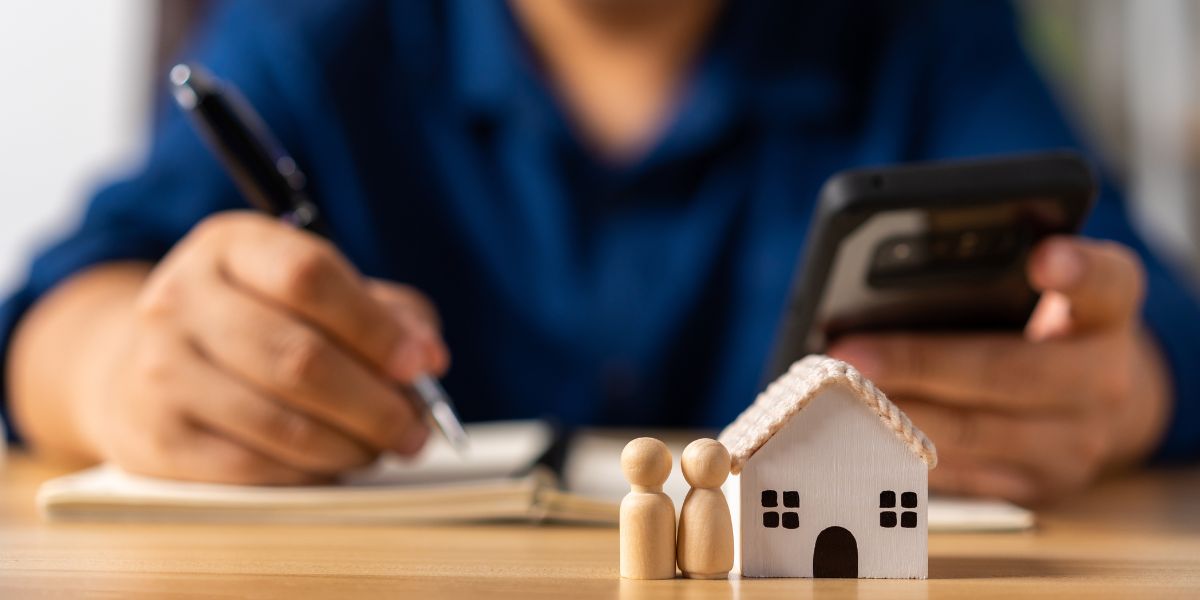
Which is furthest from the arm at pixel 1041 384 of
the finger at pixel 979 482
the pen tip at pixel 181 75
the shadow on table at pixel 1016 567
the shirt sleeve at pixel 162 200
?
the shirt sleeve at pixel 162 200

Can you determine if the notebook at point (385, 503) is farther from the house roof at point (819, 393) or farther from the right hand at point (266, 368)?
the house roof at point (819, 393)

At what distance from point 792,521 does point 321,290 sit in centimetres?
31

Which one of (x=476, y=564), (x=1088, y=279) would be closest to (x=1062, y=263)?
(x=1088, y=279)

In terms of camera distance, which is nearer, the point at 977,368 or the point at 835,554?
the point at 835,554

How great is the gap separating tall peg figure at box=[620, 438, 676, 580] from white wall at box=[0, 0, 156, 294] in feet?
5.96

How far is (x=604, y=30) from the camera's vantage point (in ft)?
3.84

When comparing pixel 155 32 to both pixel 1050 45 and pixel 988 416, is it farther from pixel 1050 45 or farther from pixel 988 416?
pixel 1050 45

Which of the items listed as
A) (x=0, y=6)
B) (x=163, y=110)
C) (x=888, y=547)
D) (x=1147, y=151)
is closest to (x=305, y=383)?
(x=888, y=547)

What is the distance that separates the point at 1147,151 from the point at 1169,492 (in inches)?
79.4

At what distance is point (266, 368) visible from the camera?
1.88 ft

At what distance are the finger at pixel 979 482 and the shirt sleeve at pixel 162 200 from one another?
68 cm

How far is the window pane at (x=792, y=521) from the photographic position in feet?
1.25

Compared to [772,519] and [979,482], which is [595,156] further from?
[772,519]

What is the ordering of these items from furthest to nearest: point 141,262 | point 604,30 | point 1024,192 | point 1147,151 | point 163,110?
point 1147,151
point 163,110
point 604,30
point 141,262
point 1024,192
